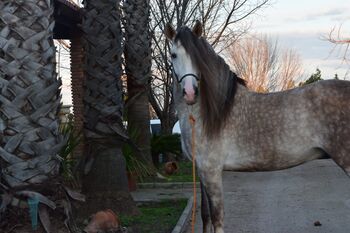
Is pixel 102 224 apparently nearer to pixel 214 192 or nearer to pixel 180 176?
pixel 214 192

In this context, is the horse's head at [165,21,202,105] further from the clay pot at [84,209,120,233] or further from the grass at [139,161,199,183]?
the grass at [139,161,199,183]

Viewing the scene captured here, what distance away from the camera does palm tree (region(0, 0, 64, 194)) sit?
13.4 ft

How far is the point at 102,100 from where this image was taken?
7.46 meters

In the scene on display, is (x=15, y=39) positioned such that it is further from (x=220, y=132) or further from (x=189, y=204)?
(x=189, y=204)

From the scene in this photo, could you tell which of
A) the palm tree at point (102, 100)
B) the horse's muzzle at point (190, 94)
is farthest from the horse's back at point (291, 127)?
the palm tree at point (102, 100)

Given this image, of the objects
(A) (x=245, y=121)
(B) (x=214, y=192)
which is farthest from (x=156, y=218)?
(A) (x=245, y=121)

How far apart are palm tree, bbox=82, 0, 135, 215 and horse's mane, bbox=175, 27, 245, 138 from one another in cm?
253

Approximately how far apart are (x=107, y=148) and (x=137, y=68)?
4.18 metres

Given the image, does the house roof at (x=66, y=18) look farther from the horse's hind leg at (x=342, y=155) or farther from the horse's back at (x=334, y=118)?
the horse's hind leg at (x=342, y=155)

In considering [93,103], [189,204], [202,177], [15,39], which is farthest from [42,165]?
[189,204]

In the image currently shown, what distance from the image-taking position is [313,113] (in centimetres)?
507

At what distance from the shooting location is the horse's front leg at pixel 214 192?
5148 millimetres

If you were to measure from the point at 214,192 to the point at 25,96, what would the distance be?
6.67ft

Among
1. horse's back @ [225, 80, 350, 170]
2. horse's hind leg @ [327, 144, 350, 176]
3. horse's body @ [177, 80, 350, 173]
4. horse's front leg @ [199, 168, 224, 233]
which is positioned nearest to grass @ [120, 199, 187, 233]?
horse's front leg @ [199, 168, 224, 233]
